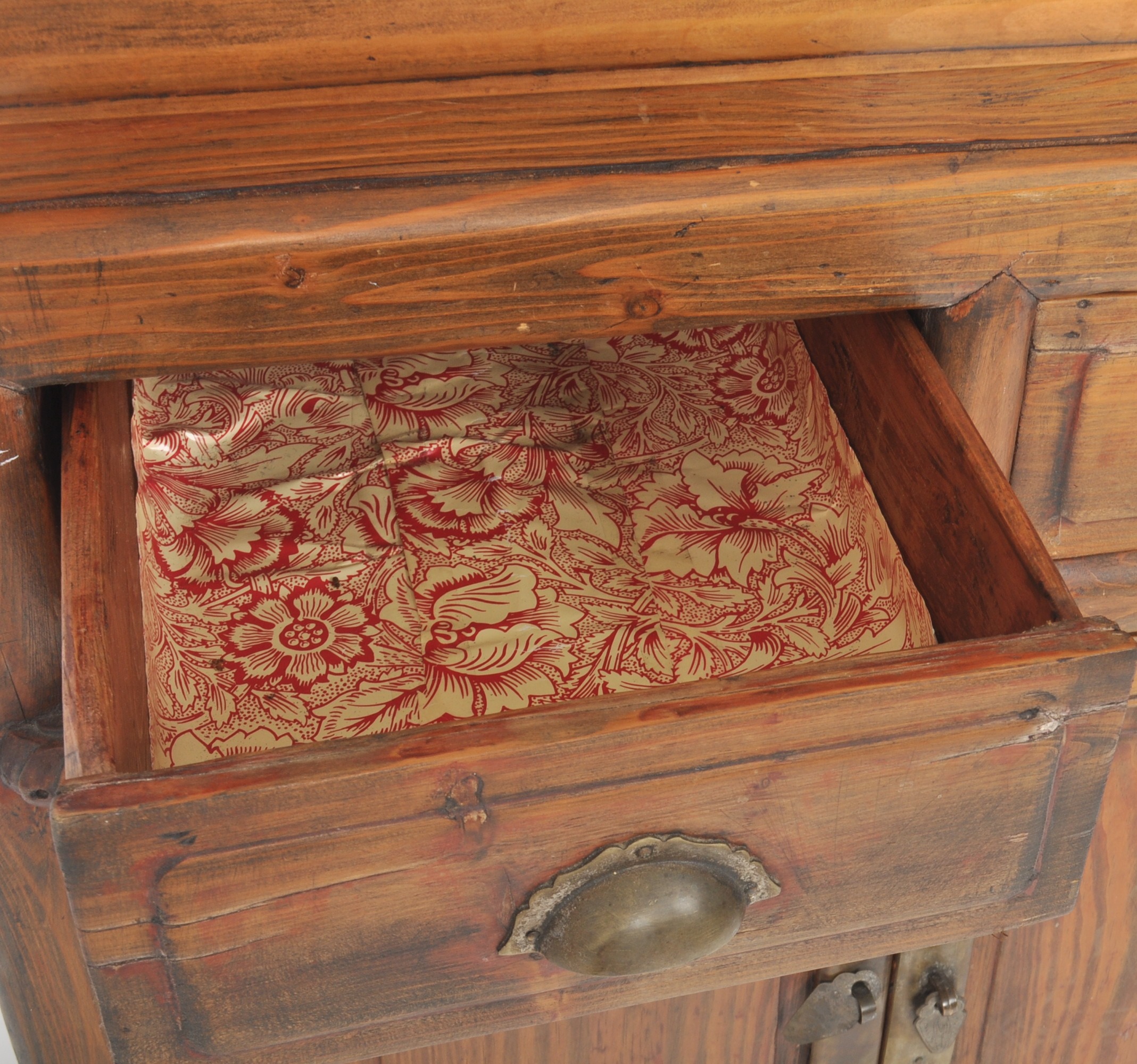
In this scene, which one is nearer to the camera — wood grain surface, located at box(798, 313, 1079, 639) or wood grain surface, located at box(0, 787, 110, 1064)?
wood grain surface, located at box(798, 313, 1079, 639)

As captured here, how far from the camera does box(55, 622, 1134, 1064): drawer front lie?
41 cm

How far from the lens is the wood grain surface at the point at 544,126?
458 mm

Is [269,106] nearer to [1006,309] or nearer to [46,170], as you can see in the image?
[46,170]

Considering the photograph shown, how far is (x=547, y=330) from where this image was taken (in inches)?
20.9

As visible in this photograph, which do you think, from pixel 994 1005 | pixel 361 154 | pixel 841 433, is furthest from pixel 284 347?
pixel 994 1005

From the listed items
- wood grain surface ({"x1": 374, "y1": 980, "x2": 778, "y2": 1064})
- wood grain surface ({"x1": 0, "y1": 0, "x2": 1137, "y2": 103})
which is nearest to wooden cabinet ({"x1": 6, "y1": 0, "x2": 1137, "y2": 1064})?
wood grain surface ({"x1": 0, "y1": 0, "x2": 1137, "y2": 103})

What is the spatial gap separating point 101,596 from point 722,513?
37 centimetres

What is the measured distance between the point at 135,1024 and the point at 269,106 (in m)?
0.36

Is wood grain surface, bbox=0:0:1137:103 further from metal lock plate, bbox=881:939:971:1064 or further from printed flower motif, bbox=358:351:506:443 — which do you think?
metal lock plate, bbox=881:939:971:1064

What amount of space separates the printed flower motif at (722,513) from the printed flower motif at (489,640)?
0.08 metres

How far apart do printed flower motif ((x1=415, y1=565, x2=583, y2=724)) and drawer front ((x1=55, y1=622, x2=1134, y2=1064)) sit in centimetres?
16

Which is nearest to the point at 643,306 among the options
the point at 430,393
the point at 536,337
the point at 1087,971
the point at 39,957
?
the point at 536,337

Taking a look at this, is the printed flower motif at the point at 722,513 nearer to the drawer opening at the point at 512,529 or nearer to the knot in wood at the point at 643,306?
the drawer opening at the point at 512,529

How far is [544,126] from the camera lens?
19.2 inches
